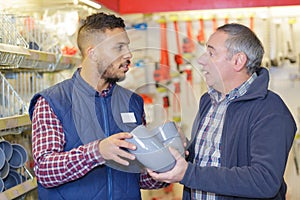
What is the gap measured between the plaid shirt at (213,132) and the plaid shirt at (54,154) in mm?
513

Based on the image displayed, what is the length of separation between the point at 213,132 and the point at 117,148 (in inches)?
25.1

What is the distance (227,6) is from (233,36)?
92.3 inches

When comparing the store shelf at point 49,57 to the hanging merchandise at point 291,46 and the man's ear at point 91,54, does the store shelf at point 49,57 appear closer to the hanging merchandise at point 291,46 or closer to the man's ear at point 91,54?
the man's ear at point 91,54

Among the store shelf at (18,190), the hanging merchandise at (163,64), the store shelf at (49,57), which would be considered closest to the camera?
the hanging merchandise at (163,64)

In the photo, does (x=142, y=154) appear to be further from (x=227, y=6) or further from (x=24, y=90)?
(x=227, y=6)

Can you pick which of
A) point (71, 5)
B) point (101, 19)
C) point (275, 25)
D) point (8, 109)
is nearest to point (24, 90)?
point (8, 109)

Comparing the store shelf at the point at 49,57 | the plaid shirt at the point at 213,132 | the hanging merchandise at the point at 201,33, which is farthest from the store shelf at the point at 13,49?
the hanging merchandise at the point at 201,33

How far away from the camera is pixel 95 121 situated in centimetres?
199

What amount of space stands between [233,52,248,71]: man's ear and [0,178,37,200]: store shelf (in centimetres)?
123

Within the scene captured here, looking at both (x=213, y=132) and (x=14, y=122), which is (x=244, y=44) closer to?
(x=213, y=132)

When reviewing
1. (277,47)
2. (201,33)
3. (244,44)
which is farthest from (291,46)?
(244,44)

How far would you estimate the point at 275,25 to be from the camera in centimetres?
455

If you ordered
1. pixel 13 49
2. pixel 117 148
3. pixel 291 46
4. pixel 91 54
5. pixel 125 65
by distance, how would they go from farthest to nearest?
pixel 291 46 < pixel 13 49 < pixel 91 54 < pixel 125 65 < pixel 117 148

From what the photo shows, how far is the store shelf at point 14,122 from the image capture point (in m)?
2.40
